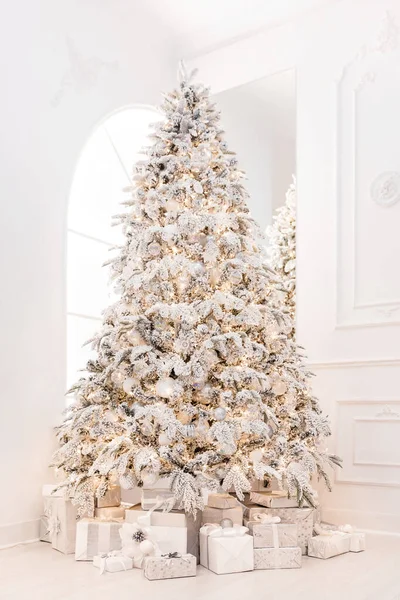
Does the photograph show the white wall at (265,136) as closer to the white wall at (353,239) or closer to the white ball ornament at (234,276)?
the white wall at (353,239)

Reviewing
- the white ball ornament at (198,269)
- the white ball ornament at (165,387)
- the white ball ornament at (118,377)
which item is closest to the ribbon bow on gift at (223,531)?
the white ball ornament at (165,387)

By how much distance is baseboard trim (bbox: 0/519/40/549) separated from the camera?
324cm

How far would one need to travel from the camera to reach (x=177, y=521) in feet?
9.20

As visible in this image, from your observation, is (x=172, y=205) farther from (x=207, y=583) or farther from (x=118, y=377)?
(x=207, y=583)

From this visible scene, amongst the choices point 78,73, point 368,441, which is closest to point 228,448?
point 368,441

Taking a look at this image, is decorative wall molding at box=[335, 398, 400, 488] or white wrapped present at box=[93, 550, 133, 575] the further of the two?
decorative wall molding at box=[335, 398, 400, 488]

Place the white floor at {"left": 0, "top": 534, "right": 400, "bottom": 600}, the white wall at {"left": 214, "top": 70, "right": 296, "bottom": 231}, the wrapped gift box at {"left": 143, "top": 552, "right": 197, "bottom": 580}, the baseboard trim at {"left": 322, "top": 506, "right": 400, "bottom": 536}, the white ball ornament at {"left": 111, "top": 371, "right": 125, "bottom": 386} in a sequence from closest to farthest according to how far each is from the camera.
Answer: the white floor at {"left": 0, "top": 534, "right": 400, "bottom": 600}
the wrapped gift box at {"left": 143, "top": 552, "right": 197, "bottom": 580}
the white ball ornament at {"left": 111, "top": 371, "right": 125, "bottom": 386}
the baseboard trim at {"left": 322, "top": 506, "right": 400, "bottom": 536}
the white wall at {"left": 214, "top": 70, "right": 296, "bottom": 231}

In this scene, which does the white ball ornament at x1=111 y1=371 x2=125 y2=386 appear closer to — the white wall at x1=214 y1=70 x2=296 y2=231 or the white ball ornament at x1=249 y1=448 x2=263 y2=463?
the white ball ornament at x1=249 y1=448 x2=263 y2=463

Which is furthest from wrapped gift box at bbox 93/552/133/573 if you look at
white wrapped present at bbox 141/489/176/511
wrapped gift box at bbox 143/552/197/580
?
white wrapped present at bbox 141/489/176/511

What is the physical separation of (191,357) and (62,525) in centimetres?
99

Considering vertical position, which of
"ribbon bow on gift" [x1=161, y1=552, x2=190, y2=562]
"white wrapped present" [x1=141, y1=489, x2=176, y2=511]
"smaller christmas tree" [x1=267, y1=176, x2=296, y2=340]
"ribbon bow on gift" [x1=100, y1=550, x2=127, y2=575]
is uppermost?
"smaller christmas tree" [x1=267, y1=176, x2=296, y2=340]

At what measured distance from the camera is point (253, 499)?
3.22 m

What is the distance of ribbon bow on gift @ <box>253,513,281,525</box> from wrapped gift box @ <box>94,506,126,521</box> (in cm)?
61

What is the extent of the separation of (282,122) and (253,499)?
8.48 ft
